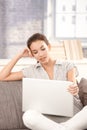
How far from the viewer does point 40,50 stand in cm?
214

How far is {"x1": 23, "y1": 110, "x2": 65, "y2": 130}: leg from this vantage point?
1.89m

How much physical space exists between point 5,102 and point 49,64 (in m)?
0.43

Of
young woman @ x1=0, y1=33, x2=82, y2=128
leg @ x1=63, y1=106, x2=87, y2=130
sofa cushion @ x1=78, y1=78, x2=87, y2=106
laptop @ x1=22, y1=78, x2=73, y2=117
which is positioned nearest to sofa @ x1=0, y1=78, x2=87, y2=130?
sofa cushion @ x1=78, y1=78, x2=87, y2=106

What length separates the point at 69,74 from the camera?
222 cm

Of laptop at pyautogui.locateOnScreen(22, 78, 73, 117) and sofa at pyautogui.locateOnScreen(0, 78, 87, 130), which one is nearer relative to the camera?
laptop at pyautogui.locateOnScreen(22, 78, 73, 117)

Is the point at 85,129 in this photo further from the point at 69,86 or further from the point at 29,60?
the point at 29,60

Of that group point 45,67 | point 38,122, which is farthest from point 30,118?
point 45,67

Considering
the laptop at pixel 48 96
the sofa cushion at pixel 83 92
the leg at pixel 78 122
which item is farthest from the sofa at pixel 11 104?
the leg at pixel 78 122

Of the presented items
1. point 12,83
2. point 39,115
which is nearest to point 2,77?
point 12,83

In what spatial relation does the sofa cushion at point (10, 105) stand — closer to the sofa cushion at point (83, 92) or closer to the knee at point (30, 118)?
the knee at point (30, 118)

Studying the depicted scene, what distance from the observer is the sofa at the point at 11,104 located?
7.04 feet

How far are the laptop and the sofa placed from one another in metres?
0.22

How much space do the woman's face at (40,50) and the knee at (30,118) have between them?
40 centimetres

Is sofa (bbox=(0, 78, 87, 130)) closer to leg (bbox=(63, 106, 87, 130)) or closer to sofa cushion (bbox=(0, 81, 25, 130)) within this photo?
sofa cushion (bbox=(0, 81, 25, 130))
